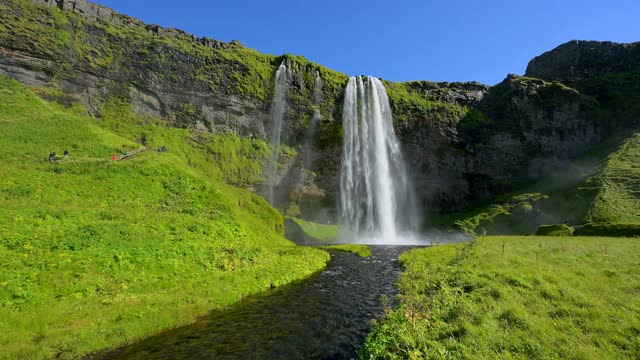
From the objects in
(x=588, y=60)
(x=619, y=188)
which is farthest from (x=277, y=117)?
(x=588, y=60)

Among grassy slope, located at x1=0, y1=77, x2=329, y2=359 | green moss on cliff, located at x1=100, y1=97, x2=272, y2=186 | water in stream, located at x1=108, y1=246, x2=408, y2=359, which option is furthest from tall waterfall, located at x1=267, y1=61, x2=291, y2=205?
water in stream, located at x1=108, y1=246, x2=408, y2=359

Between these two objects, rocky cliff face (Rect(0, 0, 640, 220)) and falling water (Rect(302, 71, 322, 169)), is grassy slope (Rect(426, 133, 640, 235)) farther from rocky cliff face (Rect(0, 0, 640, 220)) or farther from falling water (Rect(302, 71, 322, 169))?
falling water (Rect(302, 71, 322, 169))

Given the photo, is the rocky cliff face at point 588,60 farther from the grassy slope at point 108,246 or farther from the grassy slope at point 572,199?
the grassy slope at point 108,246

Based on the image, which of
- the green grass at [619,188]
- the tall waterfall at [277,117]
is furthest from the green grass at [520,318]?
the tall waterfall at [277,117]

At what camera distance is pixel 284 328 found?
1590 centimetres

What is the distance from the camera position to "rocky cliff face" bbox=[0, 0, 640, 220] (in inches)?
2334

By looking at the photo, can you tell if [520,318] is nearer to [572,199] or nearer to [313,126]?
[313,126]

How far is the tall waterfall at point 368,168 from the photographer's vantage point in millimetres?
76062

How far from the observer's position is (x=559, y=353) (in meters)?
9.59

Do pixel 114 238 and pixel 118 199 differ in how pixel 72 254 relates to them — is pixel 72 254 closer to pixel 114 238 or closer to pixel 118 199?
pixel 114 238

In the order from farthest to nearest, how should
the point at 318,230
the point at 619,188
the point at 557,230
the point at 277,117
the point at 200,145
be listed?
1. the point at 318,230
2. the point at 277,117
3. the point at 200,145
4. the point at 619,188
5. the point at 557,230

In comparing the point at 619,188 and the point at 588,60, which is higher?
the point at 588,60

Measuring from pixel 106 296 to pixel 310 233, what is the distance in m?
59.3

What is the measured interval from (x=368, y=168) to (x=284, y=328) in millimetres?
63610
